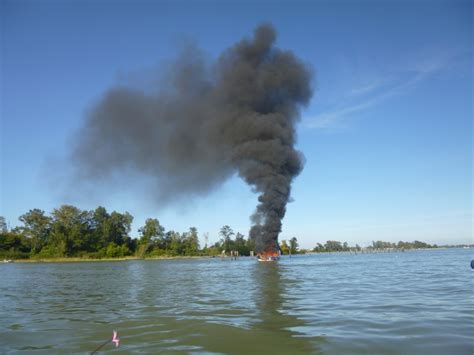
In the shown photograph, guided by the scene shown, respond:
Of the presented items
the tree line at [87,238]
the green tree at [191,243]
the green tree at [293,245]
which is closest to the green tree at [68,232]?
the tree line at [87,238]

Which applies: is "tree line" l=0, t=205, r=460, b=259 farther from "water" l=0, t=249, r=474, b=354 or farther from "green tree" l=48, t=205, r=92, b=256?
"water" l=0, t=249, r=474, b=354

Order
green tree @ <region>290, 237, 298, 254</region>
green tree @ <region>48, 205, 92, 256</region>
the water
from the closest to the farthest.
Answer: the water, green tree @ <region>48, 205, 92, 256</region>, green tree @ <region>290, 237, 298, 254</region>

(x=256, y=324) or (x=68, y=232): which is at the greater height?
(x=68, y=232)

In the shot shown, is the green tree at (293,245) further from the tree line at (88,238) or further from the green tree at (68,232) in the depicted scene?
the green tree at (68,232)

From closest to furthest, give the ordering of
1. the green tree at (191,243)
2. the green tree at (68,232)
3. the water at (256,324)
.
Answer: the water at (256,324)
the green tree at (68,232)
the green tree at (191,243)

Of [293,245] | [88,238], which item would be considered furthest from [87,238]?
[293,245]

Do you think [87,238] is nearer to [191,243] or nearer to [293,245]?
[191,243]

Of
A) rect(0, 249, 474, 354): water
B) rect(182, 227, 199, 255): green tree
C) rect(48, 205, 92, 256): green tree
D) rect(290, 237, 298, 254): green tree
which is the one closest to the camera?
rect(0, 249, 474, 354): water

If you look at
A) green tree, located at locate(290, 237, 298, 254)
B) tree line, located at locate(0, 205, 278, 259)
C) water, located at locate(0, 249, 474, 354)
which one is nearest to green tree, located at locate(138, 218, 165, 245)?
tree line, located at locate(0, 205, 278, 259)

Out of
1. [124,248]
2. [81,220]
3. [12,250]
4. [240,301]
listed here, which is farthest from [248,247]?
[240,301]

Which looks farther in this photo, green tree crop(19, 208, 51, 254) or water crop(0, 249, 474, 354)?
green tree crop(19, 208, 51, 254)

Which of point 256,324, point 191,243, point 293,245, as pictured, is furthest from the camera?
point 293,245

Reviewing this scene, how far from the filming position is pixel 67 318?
Answer: 993cm

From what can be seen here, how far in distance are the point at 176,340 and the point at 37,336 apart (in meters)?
3.11
